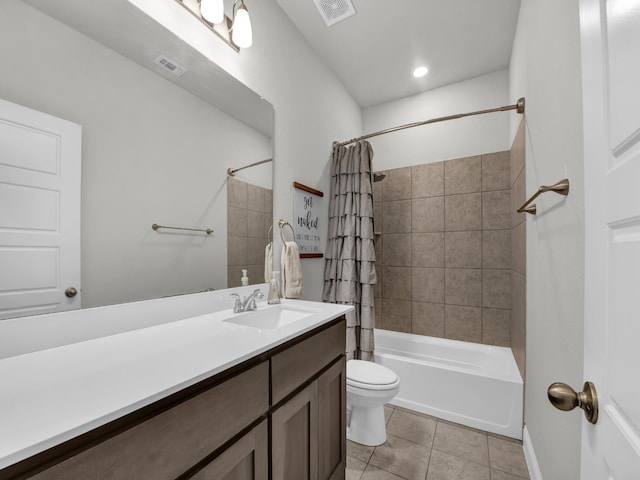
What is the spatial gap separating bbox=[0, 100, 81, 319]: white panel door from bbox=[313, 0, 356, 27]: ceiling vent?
64.7 inches

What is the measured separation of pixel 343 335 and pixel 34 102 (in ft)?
4.56

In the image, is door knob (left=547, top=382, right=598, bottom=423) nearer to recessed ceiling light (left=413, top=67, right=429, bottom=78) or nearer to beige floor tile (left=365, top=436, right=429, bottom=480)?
beige floor tile (left=365, top=436, right=429, bottom=480)

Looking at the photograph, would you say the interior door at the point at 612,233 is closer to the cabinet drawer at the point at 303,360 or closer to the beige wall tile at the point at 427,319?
the cabinet drawer at the point at 303,360

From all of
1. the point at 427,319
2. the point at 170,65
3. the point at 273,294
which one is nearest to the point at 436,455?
the point at 427,319

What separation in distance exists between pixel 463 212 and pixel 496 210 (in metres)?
0.25

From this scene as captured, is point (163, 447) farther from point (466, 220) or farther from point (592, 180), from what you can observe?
point (466, 220)

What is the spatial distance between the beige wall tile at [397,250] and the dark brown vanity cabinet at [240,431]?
161 centimetres

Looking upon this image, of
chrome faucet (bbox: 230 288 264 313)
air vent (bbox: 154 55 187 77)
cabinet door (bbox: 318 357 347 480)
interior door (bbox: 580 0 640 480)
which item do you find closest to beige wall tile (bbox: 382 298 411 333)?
cabinet door (bbox: 318 357 347 480)

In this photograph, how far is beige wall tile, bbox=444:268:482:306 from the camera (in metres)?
2.45

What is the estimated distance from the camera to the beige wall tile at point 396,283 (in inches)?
109

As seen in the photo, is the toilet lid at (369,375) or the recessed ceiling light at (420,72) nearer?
the toilet lid at (369,375)

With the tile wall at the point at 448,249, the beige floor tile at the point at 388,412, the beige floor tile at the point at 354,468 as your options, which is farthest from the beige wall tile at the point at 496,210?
the beige floor tile at the point at 354,468

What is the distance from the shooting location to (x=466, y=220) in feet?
8.20

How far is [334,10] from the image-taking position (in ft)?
5.97
